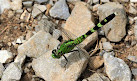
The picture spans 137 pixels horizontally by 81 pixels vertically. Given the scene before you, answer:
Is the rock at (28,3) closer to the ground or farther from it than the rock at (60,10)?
farther from it

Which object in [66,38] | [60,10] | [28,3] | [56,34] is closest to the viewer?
[66,38]

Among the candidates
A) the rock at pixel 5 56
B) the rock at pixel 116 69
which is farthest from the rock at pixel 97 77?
the rock at pixel 5 56

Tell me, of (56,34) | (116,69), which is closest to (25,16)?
(56,34)

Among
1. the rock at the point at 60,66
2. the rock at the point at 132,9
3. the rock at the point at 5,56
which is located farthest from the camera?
the rock at the point at 132,9

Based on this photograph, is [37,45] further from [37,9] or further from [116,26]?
[116,26]

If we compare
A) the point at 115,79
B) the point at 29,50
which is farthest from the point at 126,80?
the point at 29,50

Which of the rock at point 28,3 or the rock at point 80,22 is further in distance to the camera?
the rock at point 28,3

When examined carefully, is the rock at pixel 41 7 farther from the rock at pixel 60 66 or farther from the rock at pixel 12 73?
the rock at pixel 12 73
